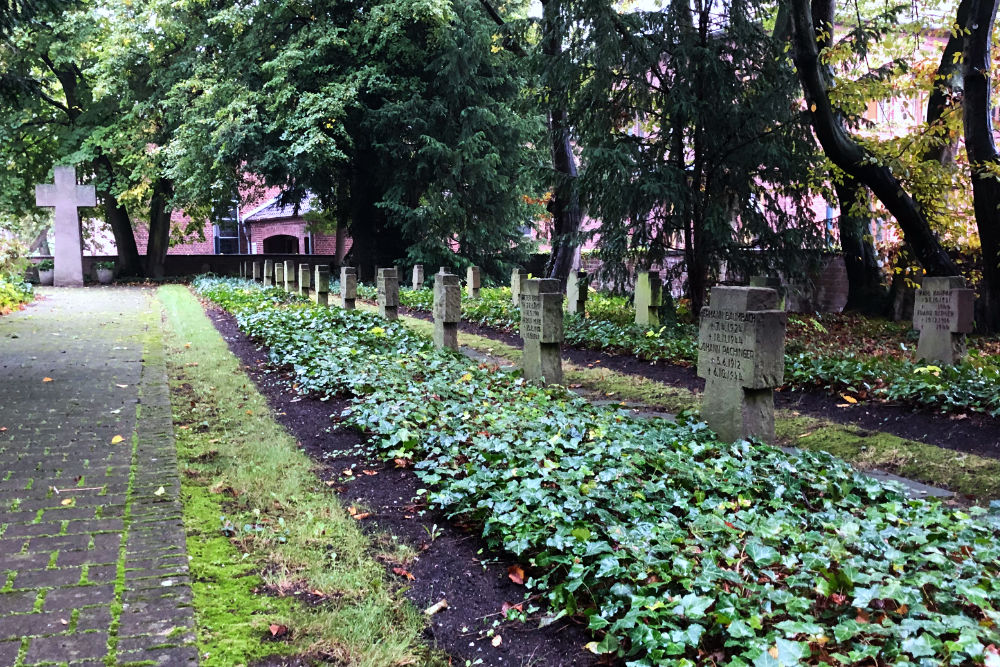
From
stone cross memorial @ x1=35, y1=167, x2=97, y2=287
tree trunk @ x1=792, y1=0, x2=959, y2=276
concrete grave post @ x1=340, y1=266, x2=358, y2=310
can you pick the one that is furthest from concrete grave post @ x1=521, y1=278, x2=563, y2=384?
stone cross memorial @ x1=35, y1=167, x2=97, y2=287

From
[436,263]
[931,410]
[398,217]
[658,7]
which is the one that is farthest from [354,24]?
[931,410]

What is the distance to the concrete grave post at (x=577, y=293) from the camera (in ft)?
50.3

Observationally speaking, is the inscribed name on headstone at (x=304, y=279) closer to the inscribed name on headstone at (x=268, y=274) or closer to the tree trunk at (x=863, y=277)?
the inscribed name on headstone at (x=268, y=274)

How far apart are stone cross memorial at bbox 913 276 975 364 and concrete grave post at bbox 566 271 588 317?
6.67 metres

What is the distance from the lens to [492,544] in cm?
379

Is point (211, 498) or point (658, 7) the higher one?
point (658, 7)

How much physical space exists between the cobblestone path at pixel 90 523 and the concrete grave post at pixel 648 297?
802cm

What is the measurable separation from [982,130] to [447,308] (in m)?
8.58

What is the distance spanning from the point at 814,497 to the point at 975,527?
2.85 ft

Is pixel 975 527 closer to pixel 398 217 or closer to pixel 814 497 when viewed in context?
pixel 814 497

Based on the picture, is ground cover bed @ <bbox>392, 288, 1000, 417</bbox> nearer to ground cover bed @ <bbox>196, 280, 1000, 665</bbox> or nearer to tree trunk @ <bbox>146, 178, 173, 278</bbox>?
ground cover bed @ <bbox>196, 280, 1000, 665</bbox>

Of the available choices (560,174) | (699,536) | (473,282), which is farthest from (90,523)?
(473,282)

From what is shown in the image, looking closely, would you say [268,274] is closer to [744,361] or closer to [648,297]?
[648,297]

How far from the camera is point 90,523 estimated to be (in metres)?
3.96
